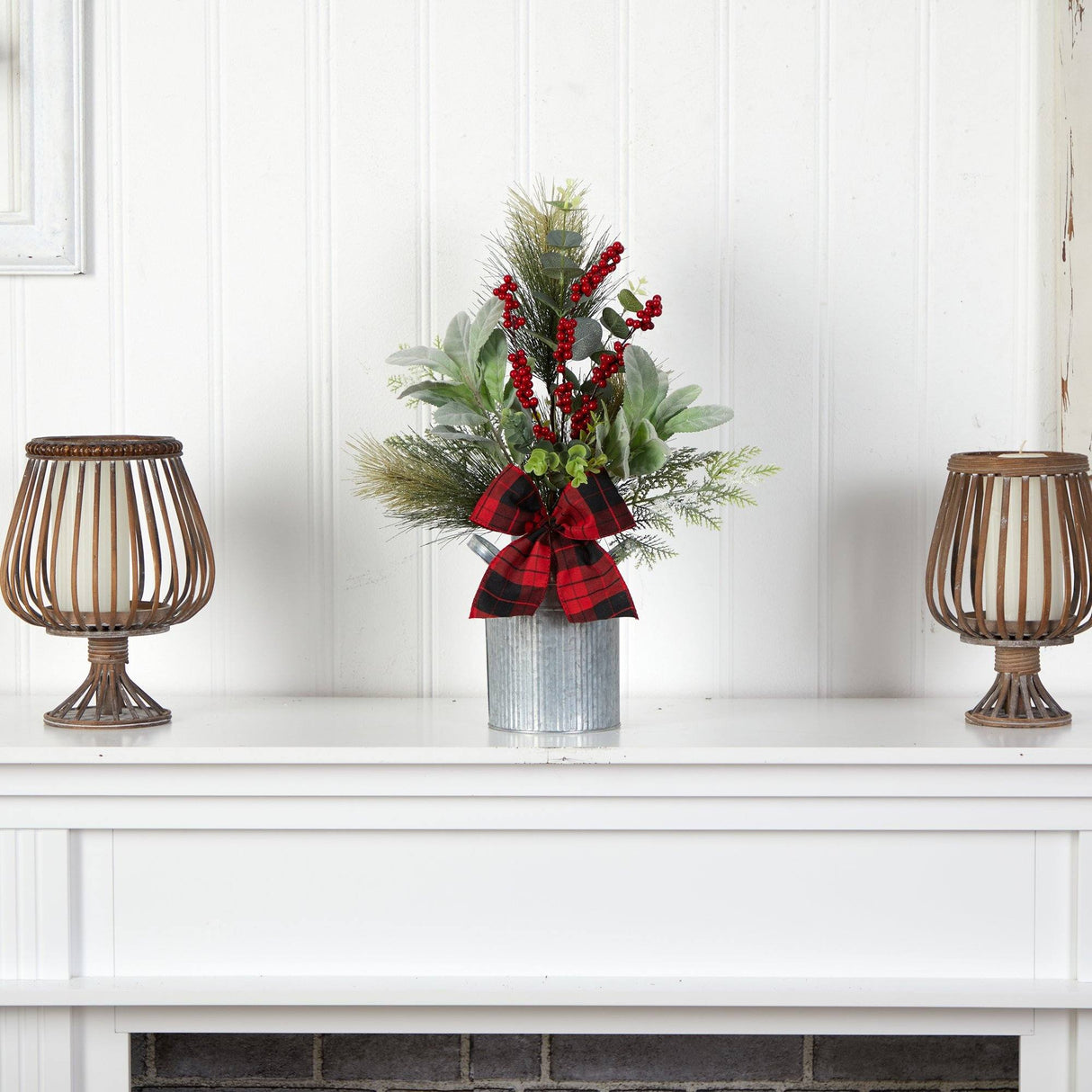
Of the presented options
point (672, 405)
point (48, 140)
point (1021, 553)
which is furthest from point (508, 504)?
point (48, 140)

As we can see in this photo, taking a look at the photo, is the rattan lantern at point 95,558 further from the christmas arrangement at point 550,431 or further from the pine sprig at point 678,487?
the pine sprig at point 678,487

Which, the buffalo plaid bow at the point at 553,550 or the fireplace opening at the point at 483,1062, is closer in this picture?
the buffalo plaid bow at the point at 553,550

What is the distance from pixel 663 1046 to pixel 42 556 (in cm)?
82

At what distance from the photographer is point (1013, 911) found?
999mm

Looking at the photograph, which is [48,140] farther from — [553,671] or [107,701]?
[553,671]

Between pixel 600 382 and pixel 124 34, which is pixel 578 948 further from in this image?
pixel 124 34

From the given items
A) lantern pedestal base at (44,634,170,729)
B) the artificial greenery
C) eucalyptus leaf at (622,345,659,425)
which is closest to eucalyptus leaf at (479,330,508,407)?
the artificial greenery

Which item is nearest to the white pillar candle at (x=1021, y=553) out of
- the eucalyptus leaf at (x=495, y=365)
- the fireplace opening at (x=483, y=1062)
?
the eucalyptus leaf at (x=495, y=365)

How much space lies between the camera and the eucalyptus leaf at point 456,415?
1.00m

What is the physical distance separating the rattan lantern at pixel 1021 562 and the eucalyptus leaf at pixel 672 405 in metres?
0.26

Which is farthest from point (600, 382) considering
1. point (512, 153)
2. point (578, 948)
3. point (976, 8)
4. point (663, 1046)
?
point (663, 1046)

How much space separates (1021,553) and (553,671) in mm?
414

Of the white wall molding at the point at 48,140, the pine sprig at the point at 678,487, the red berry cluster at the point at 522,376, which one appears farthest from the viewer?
the white wall molding at the point at 48,140

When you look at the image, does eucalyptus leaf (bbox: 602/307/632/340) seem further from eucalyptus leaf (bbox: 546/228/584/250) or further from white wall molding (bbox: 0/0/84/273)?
white wall molding (bbox: 0/0/84/273)
